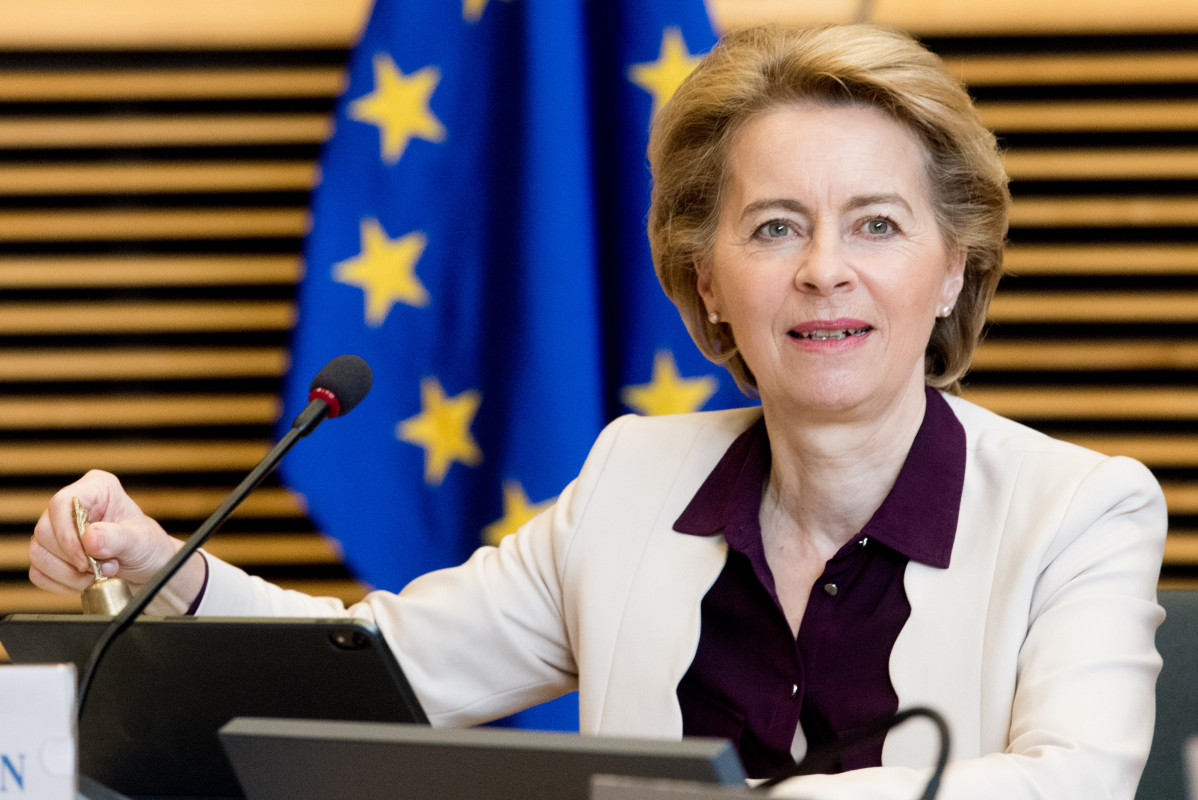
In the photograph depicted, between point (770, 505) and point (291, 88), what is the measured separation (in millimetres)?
2042

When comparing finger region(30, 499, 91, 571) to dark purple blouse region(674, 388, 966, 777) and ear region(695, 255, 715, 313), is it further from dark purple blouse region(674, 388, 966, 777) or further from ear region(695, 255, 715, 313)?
ear region(695, 255, 715, 313)

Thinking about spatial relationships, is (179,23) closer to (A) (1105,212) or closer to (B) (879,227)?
(B) (879,227)

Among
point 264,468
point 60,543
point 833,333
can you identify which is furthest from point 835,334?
point 60,543

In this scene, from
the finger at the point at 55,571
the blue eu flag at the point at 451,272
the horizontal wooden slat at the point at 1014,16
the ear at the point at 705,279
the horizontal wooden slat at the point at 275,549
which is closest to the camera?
the finger at the point at 55,571

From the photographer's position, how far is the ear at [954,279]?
6.13 feet

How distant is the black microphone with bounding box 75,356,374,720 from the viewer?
1250mm

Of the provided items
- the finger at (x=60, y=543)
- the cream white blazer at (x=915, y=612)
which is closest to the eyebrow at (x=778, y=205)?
the cream white blazer at (x=915, y=612)

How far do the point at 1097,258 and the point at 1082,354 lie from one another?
0.24 m

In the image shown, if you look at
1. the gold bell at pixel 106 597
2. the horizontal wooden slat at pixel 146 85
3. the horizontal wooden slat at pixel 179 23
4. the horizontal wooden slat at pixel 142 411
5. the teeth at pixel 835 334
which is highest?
the horizontal wooden slat at pixel 179 23

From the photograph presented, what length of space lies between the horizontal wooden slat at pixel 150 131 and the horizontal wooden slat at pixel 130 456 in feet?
2.57

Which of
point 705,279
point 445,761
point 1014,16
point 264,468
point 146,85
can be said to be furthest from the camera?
point 146,85

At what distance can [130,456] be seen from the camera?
130 inches

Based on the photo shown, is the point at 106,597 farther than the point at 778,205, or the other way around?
the point at 778,205

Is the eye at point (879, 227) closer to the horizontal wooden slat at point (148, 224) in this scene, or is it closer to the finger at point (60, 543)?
the finger at point (60, 543)
